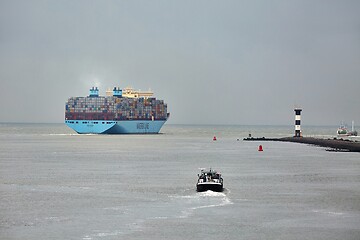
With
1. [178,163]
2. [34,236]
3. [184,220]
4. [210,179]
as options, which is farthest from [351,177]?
[34,236]

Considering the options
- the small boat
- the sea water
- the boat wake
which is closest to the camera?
the sea water

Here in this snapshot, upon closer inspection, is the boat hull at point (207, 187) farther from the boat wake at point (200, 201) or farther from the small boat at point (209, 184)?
the boat wake at point (200, 201)

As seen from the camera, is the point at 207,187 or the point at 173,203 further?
the point at 207,187

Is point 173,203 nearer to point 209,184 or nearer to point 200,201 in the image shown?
point 200,201

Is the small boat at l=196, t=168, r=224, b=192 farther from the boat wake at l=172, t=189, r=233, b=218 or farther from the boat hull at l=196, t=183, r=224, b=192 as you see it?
the boat wake at l=172, t=189, r=233, b=218

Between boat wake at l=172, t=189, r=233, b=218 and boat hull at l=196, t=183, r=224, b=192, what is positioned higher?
boat hull at l=196, t=183, r=224, b=192

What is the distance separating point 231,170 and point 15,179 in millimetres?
22959

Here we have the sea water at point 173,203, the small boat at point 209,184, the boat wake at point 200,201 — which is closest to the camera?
the sea water at point 173,203

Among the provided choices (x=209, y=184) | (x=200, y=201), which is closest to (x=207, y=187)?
(x=209, y=184)

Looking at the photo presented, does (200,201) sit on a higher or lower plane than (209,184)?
lower

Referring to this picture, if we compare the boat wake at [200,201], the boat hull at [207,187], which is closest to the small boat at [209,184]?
the boat hull at [207,187]

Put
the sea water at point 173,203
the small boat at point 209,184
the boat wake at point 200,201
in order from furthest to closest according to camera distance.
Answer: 1. the small boat at point 209,184
2. the boat wake at point 200,201
3. the sea water at point 173,203

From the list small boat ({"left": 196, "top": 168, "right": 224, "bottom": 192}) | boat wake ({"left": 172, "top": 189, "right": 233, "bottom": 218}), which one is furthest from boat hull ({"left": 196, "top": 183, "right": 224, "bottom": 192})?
boat wake ({"left": 172, "top": 189, "right": 233, "bottom": 218})

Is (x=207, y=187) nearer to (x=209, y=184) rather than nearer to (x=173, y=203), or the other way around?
(x=209, y=184)
